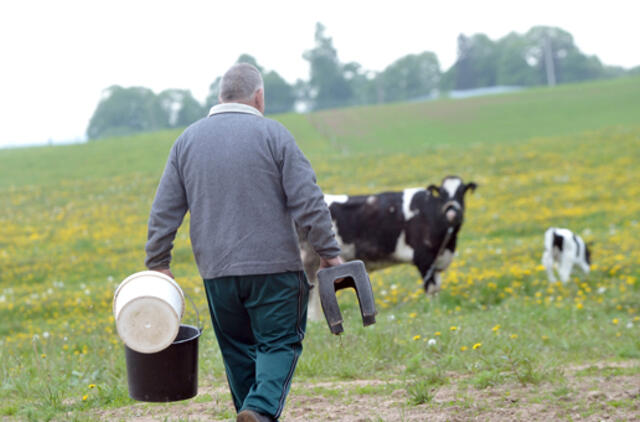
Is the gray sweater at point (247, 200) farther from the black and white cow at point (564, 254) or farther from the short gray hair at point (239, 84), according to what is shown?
the black and white cow at point (564, 254)

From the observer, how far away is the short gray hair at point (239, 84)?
452cm

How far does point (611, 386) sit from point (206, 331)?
473cm

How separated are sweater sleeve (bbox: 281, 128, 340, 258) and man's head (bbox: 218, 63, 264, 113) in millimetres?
408

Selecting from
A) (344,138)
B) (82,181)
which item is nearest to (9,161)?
(82,181)

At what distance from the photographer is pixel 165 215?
4.48m

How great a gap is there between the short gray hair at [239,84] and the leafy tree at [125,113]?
8483 centimetres

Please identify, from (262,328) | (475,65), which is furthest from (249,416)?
(475,65)

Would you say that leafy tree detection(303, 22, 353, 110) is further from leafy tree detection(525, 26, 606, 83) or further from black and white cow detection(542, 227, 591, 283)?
black and white cow detection(542, 227, 591, 283)

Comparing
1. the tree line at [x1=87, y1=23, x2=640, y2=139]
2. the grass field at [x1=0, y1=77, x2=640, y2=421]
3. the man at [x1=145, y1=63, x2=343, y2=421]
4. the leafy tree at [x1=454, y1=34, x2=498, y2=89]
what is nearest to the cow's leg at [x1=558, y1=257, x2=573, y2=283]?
the grass field at [x1=0, y1=77, x2=640, y2=421]

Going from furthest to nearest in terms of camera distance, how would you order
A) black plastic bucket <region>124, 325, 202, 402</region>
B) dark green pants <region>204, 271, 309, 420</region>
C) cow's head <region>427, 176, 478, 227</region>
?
cow's head <region>427, 176, 478, 227</region>
black plastic bucket <region>124, 325, 202, 402</region>
dark green pants <region>204, 271, 309, 420</region>

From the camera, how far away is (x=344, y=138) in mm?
43312

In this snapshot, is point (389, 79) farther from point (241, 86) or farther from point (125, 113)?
point (241, 86)

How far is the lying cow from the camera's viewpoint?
10.9 metres

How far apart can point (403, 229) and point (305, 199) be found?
7013mm
